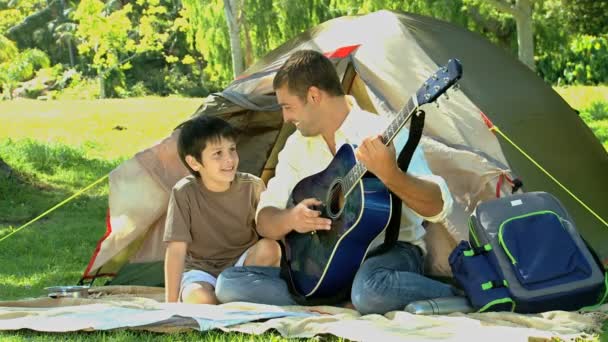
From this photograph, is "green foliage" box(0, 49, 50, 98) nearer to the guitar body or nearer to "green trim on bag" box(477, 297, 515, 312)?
the guitar body

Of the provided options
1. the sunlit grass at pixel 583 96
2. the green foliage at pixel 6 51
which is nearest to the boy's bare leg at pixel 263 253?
the sunlit grass at pixel 583 96

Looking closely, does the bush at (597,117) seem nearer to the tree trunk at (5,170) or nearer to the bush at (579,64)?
the bush at (579,64)

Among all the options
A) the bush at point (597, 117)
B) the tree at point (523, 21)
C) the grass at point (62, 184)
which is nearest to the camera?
the grass at point (62, 184)

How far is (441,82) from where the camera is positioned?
2.93m

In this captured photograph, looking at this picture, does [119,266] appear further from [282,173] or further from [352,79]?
[352,79]

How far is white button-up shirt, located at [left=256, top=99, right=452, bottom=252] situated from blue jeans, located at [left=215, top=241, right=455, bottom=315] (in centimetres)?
9

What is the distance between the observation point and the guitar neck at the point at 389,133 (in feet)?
10.1

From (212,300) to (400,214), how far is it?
0.89 meters

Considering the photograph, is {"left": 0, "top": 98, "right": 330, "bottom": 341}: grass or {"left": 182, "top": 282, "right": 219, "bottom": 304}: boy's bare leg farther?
{"left": 0, "top": 98, "right": 330, "bottom": 341}: grass

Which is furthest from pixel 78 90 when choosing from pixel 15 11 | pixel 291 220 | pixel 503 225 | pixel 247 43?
pixel 503 225

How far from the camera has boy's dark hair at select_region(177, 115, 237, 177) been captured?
3920 mm

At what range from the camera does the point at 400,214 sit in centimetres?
344

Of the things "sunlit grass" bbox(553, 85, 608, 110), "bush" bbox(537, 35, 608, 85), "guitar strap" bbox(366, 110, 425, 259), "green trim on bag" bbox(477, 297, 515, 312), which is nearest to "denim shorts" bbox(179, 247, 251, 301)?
"guitar strap" bbox(366, 110, 425, 259)

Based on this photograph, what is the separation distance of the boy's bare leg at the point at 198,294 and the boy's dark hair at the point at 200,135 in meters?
0.50
